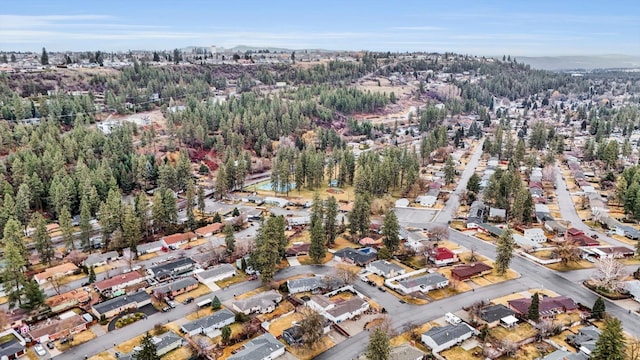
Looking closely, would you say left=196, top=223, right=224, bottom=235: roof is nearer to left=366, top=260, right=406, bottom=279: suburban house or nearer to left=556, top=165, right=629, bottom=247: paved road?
left=366, top=260, right=406, bottom=279: suburban house

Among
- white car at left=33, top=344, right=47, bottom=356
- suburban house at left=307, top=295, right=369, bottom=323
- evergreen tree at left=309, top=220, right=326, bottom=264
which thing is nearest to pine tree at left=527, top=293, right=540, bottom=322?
suburban house at left=307, top=295, right=369, bottom=323

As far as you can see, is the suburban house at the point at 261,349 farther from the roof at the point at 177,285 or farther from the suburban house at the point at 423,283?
the suburban house at the point at 423,283

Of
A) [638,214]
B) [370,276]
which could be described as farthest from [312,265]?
[638,214]

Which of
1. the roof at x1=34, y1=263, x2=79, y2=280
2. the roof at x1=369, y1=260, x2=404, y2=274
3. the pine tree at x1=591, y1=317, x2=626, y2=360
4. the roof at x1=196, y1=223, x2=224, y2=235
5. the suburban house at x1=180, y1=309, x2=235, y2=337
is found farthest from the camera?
the roof at x1=196, y1=223, x2=224, y2=235

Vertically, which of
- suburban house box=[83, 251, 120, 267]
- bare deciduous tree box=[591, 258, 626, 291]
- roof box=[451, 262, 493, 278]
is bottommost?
suburban house box=[83, 251, 120, 267]

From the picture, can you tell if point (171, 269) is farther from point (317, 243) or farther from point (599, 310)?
point (599, 310)

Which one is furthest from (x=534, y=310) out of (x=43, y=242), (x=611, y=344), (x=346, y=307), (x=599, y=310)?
(x=43, y=242)
